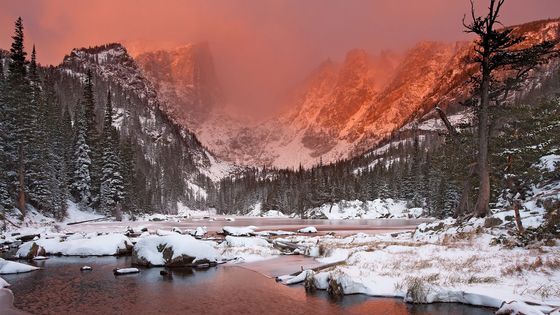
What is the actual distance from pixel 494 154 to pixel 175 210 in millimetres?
154017

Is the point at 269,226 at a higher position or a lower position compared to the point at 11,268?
lower

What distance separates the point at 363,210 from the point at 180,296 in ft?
366

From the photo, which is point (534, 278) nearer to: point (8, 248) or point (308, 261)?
point (308, 261)

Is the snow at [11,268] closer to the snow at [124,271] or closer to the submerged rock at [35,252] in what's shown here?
the snow at [124,271]

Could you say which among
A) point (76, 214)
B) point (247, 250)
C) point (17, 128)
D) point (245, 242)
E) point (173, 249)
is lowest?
point (247, 250)

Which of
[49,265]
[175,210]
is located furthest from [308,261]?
[175,210]

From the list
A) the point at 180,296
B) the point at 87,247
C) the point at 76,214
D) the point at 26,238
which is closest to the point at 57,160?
the point at 76,214

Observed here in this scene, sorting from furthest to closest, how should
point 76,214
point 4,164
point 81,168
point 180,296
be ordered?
1. point 81,168
2. point 76,214
3. point 4,164
4. point 180,296

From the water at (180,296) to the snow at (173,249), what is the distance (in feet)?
7.51

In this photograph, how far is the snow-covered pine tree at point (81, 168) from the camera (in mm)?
68688

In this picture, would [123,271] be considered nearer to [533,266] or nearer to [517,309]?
[517,309]

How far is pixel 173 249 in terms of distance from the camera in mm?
26312

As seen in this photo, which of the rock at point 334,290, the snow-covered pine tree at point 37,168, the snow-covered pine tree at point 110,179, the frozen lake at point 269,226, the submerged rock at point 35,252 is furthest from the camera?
the snow-covered pine tree at point 110,179

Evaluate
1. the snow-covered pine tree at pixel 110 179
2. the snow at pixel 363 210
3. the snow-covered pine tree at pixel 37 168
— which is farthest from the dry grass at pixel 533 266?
the snow at pixel 363 210
